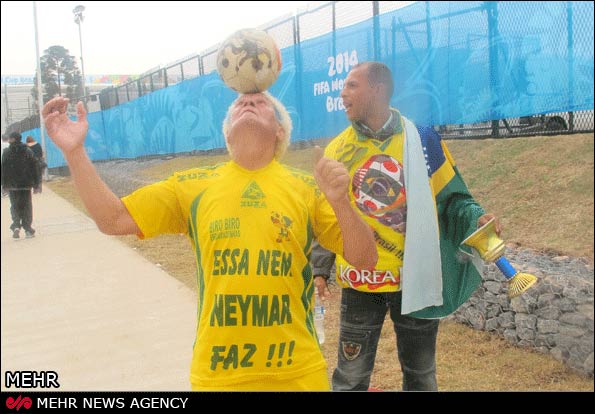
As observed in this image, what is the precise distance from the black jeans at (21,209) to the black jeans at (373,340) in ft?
13.0

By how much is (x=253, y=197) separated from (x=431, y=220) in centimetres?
60

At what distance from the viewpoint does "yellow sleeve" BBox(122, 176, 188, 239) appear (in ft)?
3.90

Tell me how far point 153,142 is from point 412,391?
4.33ft

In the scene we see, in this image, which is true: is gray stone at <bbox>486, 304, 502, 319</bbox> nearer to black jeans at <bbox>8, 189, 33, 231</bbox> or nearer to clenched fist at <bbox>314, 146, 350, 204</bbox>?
clenched fist at <bbox>314, 146, 350, 204</bbox>

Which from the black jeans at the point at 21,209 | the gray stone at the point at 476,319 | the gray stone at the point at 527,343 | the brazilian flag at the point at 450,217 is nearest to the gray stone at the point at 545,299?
the gray stone at the point at 527,343

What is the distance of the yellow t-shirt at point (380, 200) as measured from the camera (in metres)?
1.62

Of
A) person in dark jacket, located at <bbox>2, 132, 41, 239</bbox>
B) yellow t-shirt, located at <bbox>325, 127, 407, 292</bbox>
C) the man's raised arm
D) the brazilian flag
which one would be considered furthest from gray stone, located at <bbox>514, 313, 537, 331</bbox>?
person in dark jacket, located at <bbox>2, 132, 41, 239</bbox>

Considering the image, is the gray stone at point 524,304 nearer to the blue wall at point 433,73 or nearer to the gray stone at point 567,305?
the gray stone at point 567,305

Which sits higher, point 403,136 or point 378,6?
point 378,6

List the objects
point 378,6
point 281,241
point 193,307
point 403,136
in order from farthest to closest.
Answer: point 193,307, point 378,6, point 403,136, point 281,241

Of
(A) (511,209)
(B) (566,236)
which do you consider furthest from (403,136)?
(A) (511,209)

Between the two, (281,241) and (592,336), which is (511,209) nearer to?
(592,336)

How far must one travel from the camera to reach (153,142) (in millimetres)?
2428

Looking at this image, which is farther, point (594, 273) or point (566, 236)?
point (566, 236)
